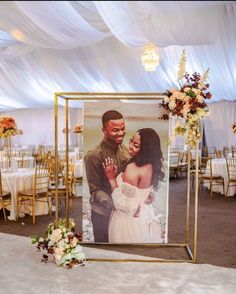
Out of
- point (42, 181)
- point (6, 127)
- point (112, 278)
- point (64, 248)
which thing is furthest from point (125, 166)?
point (6, 127)

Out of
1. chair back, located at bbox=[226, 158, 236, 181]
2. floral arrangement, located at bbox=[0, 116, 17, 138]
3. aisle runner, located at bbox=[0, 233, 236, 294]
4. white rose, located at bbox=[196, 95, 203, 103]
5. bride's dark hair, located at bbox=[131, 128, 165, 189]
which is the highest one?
white rose, located at bbox=[196, 95, 203, 103]

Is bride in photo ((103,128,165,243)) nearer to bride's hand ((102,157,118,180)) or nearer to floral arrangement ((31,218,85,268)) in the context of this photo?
bride's hand ((102,157,118,180))

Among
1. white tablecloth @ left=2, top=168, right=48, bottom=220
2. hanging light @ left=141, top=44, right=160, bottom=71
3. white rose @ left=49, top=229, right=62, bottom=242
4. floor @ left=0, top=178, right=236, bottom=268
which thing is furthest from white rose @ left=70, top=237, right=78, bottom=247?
hanging light @ left=141, top=44, right=160, bottom=71

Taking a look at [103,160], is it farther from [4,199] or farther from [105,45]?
[105,45]

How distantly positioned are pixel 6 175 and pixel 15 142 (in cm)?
1183

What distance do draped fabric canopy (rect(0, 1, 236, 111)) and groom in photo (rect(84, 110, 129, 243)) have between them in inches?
45.4

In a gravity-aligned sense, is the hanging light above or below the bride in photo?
above

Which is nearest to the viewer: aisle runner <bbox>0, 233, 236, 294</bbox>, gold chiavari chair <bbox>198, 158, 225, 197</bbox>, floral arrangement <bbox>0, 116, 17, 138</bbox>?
aisle runner <bbox>0, 233, 236, 294</bbox>

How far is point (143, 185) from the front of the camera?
446cm

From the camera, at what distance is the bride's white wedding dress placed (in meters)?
4.47

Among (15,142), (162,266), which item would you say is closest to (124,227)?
(162,266)

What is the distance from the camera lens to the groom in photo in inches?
175

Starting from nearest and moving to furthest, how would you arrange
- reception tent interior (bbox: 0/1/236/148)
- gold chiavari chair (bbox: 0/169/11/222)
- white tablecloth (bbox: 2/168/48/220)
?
reception tent interior (bbox: 0/1/236/148) → gold chiavari chair (bbox: 0/169/11/222) → white tablecloth (bbox: 2/168/48/220)

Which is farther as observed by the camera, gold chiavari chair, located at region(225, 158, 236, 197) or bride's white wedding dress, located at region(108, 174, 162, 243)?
gold chiavari chair, located at region(225, 158, 236, 197)
